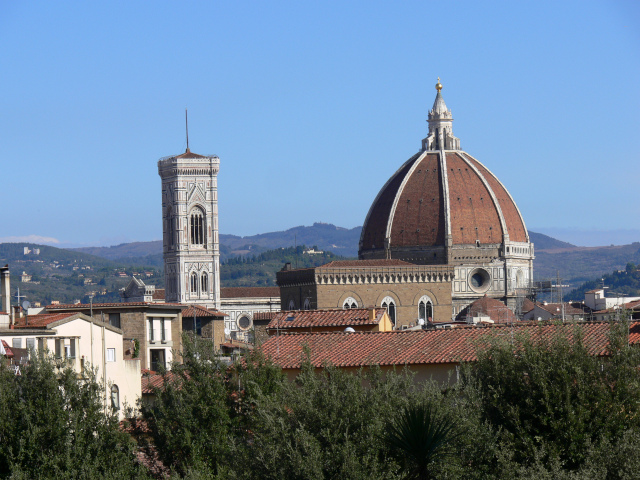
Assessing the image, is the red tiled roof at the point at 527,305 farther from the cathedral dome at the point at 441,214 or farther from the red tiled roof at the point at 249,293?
the red tiled roof at the point at 249,293

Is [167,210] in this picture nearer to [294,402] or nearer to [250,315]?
[250,315]

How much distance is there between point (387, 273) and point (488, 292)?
1589 centimetres

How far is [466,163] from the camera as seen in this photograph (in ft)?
324

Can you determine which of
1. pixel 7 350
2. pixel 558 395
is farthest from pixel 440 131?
pixel 558 395

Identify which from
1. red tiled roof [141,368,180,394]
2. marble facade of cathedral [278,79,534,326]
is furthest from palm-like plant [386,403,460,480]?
marble facade of cathedral [278,79,534,326]

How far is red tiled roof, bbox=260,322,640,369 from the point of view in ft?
84.8

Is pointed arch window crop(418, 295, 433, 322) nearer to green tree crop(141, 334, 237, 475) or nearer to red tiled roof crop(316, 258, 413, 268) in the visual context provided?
red tiled roof crop(316, 258, 413, 268)

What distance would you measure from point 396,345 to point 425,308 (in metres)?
55.5

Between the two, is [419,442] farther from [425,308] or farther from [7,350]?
[425,308]

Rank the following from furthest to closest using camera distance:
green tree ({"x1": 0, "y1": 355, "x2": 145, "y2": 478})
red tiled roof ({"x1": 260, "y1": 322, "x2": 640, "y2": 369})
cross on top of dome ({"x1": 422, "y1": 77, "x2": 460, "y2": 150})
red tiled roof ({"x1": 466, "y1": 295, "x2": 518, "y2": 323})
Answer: cross on top of dome ({"x1": 422, "y1": 77, "x2": 460, "y2": 150})
red tiled roof ({"x1": 466, "y1": 295, "x2": 518, "y2": 323})
red tiled roof ({"x1": 260, "y1": 322, "x2": 640, "y2": 369})
green tree ({"x1": 0, "y1": 355, "x2": 145, "y2": 478})

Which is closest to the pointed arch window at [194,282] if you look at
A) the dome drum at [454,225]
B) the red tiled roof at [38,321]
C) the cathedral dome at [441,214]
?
the cathedral dome at [441,214]

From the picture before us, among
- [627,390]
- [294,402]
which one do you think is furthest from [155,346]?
[627,390]

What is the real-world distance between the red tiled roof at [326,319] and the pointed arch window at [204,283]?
225 feet

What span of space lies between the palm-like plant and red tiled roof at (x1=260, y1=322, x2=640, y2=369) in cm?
528
